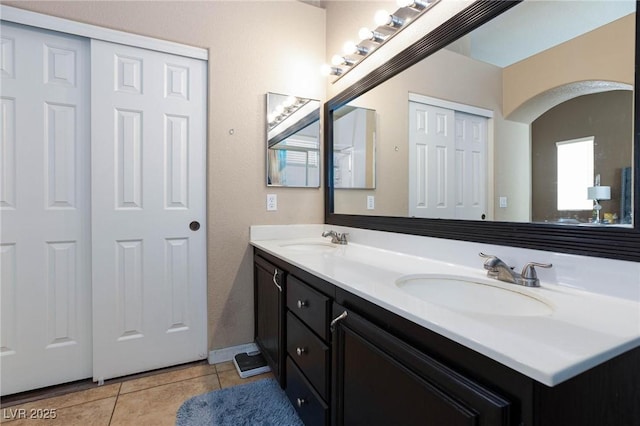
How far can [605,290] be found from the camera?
79 cm

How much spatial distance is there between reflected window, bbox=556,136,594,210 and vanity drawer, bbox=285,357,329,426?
1.05 m

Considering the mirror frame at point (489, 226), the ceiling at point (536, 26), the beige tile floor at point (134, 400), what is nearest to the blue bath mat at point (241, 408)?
the beige tile floor at point (134, 400)

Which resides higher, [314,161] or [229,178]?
[314,161]

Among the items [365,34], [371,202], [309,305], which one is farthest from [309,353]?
[365,34]

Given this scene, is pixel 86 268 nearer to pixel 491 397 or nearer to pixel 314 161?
pixel 314 161

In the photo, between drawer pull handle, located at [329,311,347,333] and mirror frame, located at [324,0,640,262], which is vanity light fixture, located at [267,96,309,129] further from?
drawer pull handle, located at [329,311,347,333]

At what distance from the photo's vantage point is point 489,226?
110cm

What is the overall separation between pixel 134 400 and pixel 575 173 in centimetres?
217

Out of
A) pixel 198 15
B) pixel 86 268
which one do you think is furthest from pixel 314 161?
pixel 86 268

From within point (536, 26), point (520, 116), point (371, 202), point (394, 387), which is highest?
point (536, 26)

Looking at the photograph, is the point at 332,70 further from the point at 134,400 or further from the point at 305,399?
the point at 134,400

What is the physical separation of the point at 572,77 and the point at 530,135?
0.62 ft

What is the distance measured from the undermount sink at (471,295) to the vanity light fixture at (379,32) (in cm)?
118

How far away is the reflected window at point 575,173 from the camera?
858mm
